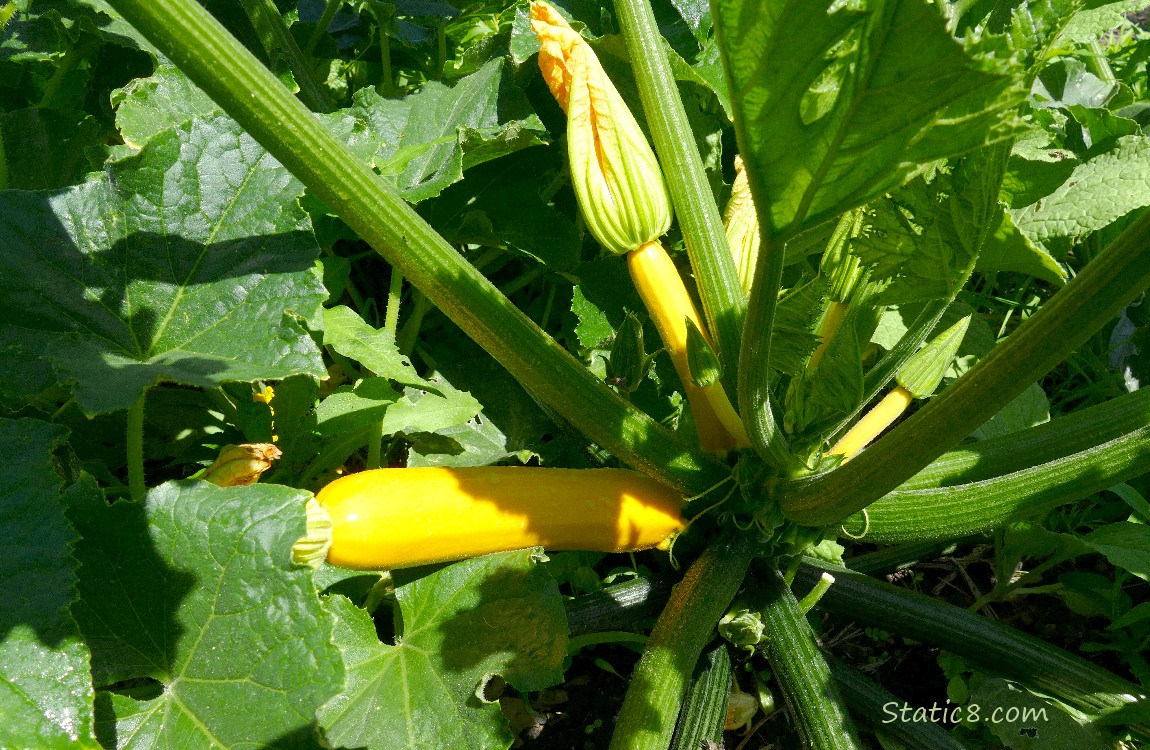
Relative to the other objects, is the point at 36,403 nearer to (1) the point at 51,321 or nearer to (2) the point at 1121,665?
(1) the point at 51,321

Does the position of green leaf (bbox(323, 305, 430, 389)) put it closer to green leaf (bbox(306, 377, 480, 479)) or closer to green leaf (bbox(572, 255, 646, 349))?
green leaf (bbox(306, 377, 480, 479))

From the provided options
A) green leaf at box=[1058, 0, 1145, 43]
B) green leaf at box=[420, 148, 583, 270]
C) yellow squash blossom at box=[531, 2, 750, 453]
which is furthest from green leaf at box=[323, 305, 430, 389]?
green leaf at box=[1058, 0, 1145, 43]

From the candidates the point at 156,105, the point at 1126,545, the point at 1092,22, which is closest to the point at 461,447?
the point at 156,105

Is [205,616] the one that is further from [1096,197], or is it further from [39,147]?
[1096,197]

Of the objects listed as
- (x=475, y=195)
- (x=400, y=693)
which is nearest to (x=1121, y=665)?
(x=400, y=693)

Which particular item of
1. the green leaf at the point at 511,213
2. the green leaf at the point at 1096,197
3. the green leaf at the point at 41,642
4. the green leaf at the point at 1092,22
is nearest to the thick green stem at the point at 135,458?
the green leaf at the point at 41,642

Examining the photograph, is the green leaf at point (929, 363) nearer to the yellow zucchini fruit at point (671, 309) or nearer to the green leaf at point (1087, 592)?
the yellow zucchini fruit at point (671, 309)
